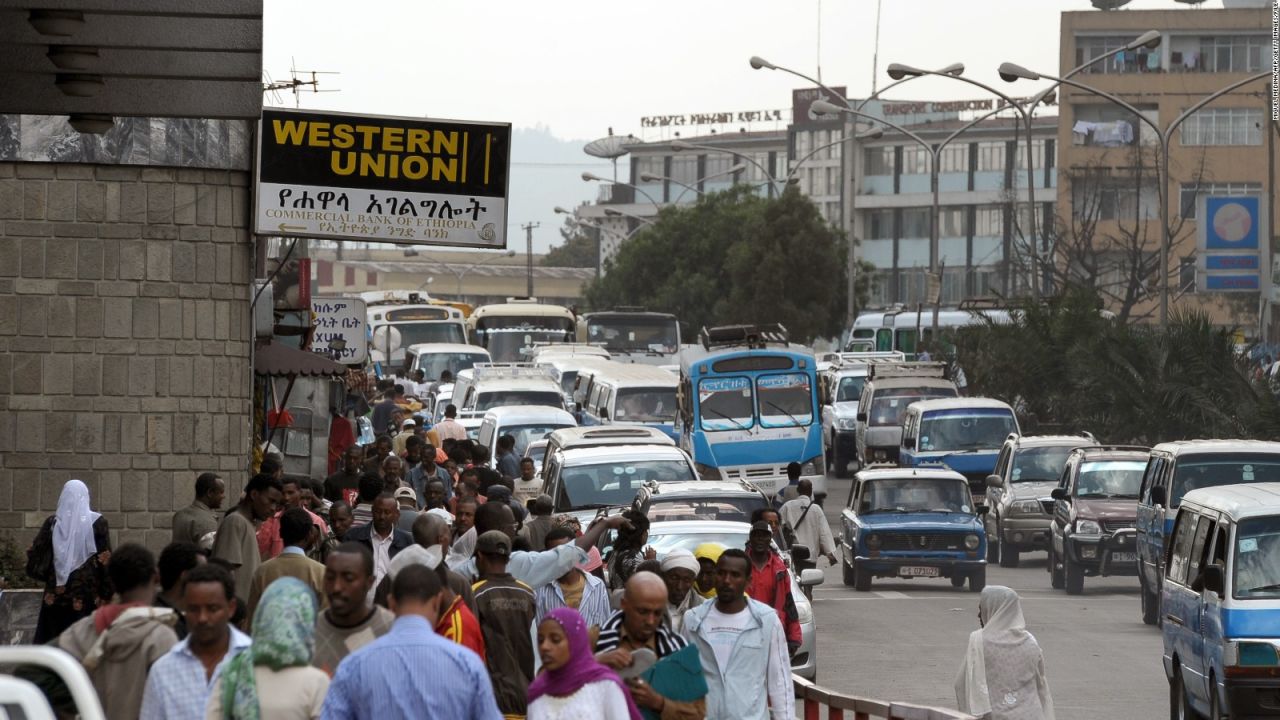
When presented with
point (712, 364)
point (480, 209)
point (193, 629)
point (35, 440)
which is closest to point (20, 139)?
point (35, 440)

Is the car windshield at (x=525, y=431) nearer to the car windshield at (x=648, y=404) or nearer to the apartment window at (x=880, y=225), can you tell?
the car windshield at (x=648, y=404)

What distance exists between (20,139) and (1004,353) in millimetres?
28849

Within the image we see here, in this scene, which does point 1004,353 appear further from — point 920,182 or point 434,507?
point 920,182

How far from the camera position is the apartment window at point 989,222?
113 meters

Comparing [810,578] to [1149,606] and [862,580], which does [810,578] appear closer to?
[1149,606]


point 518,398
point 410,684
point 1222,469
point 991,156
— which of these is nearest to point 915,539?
point 1222,469

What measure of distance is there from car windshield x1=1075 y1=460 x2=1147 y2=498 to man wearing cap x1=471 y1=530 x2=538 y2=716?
17350 millimetres

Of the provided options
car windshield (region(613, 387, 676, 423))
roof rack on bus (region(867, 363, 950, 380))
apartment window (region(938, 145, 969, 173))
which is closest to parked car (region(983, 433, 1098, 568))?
car windshield (region(613, 387, 676, 423))

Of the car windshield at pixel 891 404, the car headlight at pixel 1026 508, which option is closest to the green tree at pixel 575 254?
the car windshield at pixel 891 404

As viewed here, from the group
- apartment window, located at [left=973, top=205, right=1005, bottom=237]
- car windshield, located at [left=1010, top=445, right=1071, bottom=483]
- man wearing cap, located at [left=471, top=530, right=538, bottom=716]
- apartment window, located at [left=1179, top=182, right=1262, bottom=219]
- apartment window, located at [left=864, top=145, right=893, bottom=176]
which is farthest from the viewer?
apartment window, located at [left=864, top=145, right=893, bottom=176]

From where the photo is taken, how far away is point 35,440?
16.8 metres

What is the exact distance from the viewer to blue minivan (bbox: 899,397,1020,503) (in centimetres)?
3519

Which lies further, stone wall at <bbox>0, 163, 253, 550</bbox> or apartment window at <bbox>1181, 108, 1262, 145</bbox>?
apartment window at <bbox>1181, 108, 1262, 145</bbox>

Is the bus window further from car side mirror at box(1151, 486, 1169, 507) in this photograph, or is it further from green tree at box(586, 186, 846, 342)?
car side mirror at box(1151, 486, 1169, 507)
